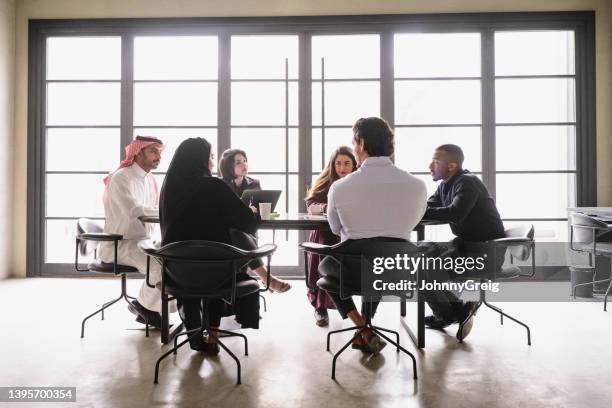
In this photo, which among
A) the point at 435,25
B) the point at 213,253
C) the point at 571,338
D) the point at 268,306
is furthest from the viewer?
the point at 435,25

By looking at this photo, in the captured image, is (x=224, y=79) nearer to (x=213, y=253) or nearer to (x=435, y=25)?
(x=435, y=25)

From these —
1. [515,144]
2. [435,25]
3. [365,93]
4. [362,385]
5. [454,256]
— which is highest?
[435,25]

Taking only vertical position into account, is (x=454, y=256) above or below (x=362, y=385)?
above

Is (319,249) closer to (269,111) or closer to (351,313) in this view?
(351,313)

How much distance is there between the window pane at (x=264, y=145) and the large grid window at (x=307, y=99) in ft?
0.04

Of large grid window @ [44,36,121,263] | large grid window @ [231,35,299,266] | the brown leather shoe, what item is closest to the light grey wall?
large grid window @ [44,36,121,263]

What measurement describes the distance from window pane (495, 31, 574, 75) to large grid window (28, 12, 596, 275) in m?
0.01

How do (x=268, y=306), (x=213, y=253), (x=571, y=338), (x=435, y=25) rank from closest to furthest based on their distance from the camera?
1. (x=213, y=253)
2. (x=571, y=338)
3. (x=268, y=306)
4. (x=435, y=25)

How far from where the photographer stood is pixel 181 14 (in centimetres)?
539

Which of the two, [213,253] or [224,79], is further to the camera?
[224,79]

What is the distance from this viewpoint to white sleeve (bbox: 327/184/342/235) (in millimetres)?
2530

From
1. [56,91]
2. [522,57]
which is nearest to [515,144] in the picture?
[522,57]

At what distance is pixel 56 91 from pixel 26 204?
142 centimetres

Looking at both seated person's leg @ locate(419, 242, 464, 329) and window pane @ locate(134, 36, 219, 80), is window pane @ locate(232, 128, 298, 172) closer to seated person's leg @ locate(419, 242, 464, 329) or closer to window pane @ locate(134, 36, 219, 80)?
window pane @ locate(134, 36, 219, 80)
